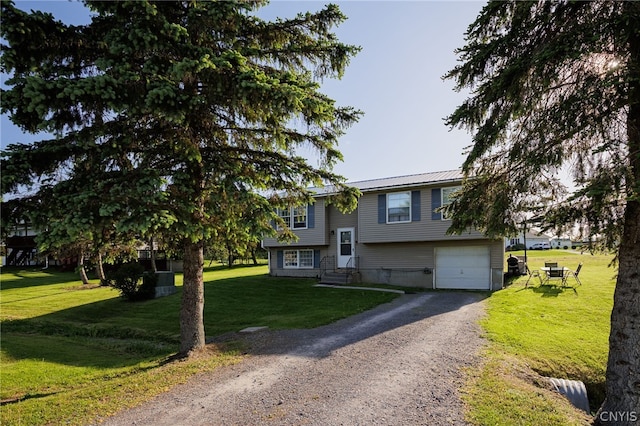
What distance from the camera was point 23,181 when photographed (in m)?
5.47

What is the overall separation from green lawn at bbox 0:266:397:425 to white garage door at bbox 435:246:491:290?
418 cm

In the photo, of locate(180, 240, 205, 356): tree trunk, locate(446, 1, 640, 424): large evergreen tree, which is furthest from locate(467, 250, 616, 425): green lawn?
locate(180, 240, 205, 356): tree trunk

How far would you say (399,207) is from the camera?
18.9 m

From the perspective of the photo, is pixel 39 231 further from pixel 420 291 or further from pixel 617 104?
pixel 420 291

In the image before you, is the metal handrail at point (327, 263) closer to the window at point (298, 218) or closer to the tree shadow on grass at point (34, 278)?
the window at point (298, 218)

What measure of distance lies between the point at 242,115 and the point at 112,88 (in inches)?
99.5

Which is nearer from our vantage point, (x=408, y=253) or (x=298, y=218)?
(x=408, y=253)

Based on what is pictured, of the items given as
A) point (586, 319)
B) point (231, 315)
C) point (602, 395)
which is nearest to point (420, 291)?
point (586, 319)

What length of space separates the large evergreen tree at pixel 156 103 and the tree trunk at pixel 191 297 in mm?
29

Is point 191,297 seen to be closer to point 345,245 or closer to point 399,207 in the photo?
point 399,207

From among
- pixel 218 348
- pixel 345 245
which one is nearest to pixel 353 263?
pixel 345 245

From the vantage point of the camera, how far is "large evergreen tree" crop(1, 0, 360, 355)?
5.30m

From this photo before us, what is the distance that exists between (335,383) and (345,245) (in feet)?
49.1

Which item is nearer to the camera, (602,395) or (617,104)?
(617,104)
